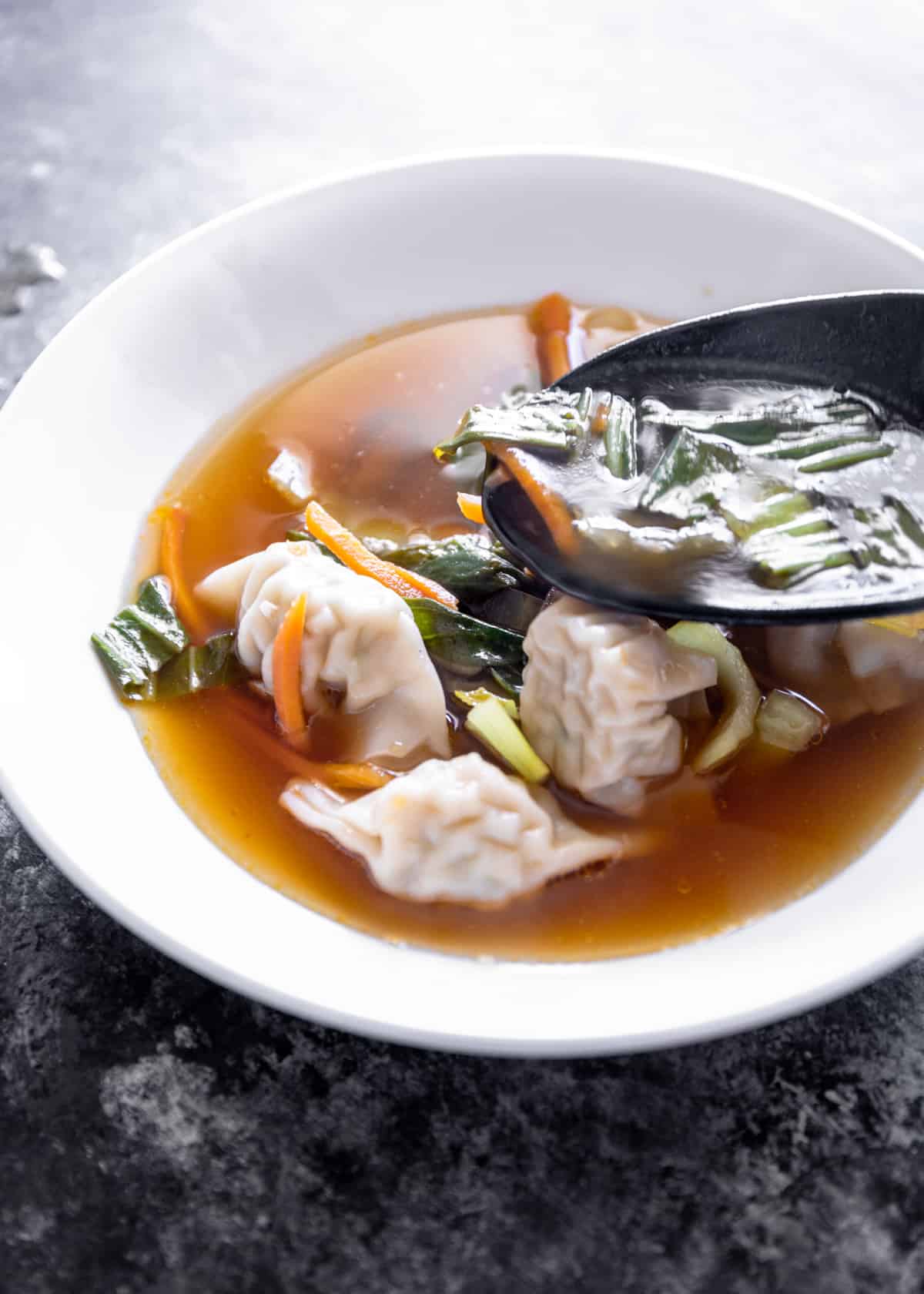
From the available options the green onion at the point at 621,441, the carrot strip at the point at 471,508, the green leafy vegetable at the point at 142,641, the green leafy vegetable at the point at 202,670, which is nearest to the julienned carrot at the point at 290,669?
the green leafy vegetable at the point at 202,670

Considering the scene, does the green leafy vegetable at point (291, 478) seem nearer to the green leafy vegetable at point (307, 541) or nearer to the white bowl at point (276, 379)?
the green leafy vegetable at point (307, 541)

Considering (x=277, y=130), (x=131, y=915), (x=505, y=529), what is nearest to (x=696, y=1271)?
(x=131, y=915)

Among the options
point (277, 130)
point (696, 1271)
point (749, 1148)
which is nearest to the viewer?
point (696, 1271)

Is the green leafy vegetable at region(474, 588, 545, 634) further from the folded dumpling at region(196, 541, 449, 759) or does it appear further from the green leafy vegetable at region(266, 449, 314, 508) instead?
the green leafy vegetable at region(266, 449, 314, 508)

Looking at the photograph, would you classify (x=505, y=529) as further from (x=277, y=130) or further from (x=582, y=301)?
(x=277, y=130)

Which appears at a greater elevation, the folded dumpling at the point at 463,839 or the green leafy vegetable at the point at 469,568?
the green leafy vegetable at the point at 469,568

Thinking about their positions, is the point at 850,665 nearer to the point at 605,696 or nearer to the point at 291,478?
the point at 605,696
